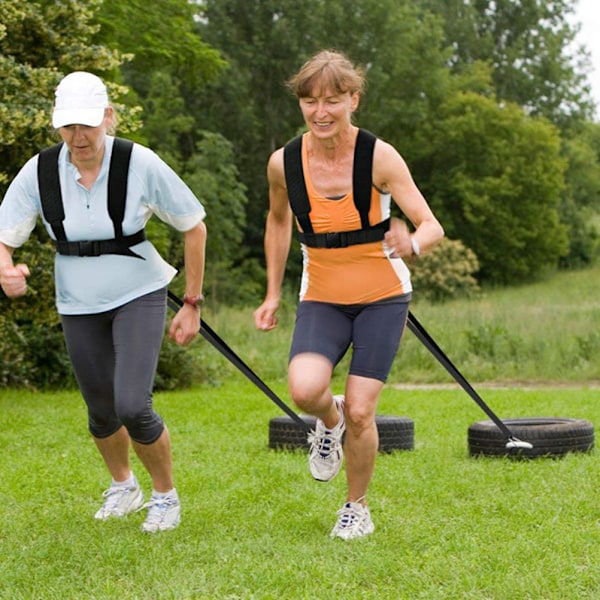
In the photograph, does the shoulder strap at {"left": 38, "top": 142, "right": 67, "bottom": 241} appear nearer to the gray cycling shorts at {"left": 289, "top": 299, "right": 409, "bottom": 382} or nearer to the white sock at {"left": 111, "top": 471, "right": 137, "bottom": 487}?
the gray cycling shorts at {"left": 289, "top": 299, "right": 409, "bottom": 382}

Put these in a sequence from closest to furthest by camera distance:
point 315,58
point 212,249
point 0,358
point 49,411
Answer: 1. point 315,58
2. point 49,411
3. point 0,358
4. point 212,249

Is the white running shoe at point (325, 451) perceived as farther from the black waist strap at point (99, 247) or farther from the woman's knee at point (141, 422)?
the black waist strap at point (99, 247)

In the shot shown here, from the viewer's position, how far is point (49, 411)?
39.7ft

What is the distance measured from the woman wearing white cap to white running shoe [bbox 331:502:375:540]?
912 mm

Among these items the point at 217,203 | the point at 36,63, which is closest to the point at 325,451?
the point at 36,63

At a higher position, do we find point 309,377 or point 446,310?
point 309,377

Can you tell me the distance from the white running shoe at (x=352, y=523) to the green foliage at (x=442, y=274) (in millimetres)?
30565

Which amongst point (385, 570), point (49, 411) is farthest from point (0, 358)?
point (385, 570)

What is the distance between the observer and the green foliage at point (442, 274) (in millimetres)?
36938

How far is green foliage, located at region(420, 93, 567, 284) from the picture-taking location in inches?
1847

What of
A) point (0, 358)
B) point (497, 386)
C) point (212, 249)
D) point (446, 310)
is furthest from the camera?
point (212, 249)

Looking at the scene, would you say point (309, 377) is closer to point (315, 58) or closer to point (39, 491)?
point (315, 58)

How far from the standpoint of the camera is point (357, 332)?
18.3 ft

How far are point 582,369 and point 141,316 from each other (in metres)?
12.3
